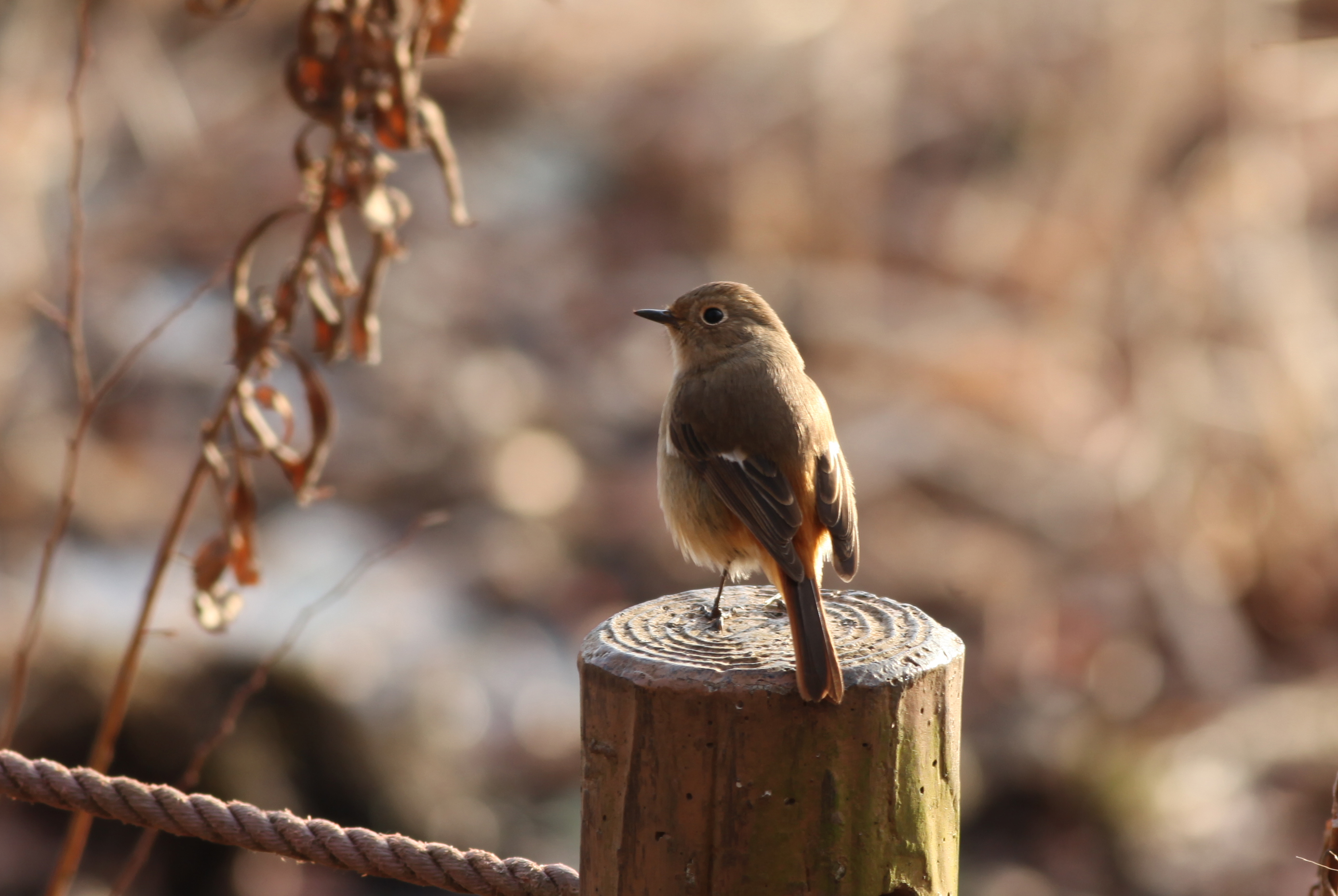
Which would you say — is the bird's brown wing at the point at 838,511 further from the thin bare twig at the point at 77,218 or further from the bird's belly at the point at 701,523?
the thin bare twig at the point at 77,218

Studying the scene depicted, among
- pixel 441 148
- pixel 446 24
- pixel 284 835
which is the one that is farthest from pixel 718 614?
pixel 446 24

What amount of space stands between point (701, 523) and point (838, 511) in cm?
33

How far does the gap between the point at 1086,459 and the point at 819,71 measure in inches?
111

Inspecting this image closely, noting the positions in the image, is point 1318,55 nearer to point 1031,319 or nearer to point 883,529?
point 1031,319

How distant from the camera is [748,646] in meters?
2.00

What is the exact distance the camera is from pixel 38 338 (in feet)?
23.7

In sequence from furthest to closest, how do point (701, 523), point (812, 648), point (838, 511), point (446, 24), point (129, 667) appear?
point (701, 523) < point (838, 511) < point (446, 24) < point (129, 667) < point (812, 648)

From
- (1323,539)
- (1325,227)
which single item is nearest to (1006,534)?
(1323,539)

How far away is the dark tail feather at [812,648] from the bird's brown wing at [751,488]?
48 centimetres

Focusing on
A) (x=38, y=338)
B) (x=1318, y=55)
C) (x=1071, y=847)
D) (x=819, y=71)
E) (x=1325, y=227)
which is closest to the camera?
(x=1071, y=847)

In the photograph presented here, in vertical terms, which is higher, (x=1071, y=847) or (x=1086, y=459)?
(x=1086, y=459)

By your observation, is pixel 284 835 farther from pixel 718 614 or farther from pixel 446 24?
pixel 446 24

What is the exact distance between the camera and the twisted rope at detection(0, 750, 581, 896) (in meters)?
2.04

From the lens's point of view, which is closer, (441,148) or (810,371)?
(441,148)
